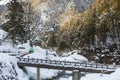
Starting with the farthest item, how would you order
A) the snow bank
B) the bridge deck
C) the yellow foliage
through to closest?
the yellow foliage < the snow bank < the bridge deck

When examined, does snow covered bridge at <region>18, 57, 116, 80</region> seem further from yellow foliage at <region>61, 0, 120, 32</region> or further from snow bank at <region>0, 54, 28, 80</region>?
yellow foliage at <region>61, 0, 120, 32</region>

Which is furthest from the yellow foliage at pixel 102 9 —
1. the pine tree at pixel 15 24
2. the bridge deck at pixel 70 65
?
the bridge deck at pixel 70 65

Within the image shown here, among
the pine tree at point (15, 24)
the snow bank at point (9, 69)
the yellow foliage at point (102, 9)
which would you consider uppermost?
the yellow foliage at point (102, 9)

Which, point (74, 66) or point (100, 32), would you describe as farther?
point (100, 32)

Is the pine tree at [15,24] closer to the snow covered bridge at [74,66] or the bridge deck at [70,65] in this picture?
the snow covered bridge at [74,66]

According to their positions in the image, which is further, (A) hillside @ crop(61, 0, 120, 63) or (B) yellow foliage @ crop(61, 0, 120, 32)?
(B) yellow foliage @ crop(61, 0, 120, 32)

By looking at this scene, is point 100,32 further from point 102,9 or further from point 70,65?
point 70,65

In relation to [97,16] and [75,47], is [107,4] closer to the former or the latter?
[97,16]

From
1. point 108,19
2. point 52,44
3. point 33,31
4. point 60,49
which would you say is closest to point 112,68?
point 108,19

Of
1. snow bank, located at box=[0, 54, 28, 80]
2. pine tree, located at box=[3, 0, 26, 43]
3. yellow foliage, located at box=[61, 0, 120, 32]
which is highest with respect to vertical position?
yellow foliage, located at box=[61, 0, 120, 32]

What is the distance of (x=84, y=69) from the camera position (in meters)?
55.5

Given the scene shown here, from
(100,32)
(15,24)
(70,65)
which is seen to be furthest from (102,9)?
(70,65)

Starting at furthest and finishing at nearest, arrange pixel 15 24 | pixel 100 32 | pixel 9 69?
pixel 100 32
pixel 15 24
pixel 9 69

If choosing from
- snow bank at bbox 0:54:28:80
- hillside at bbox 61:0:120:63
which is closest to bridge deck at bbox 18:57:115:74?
snow bank at bbox 0:54:28:80
